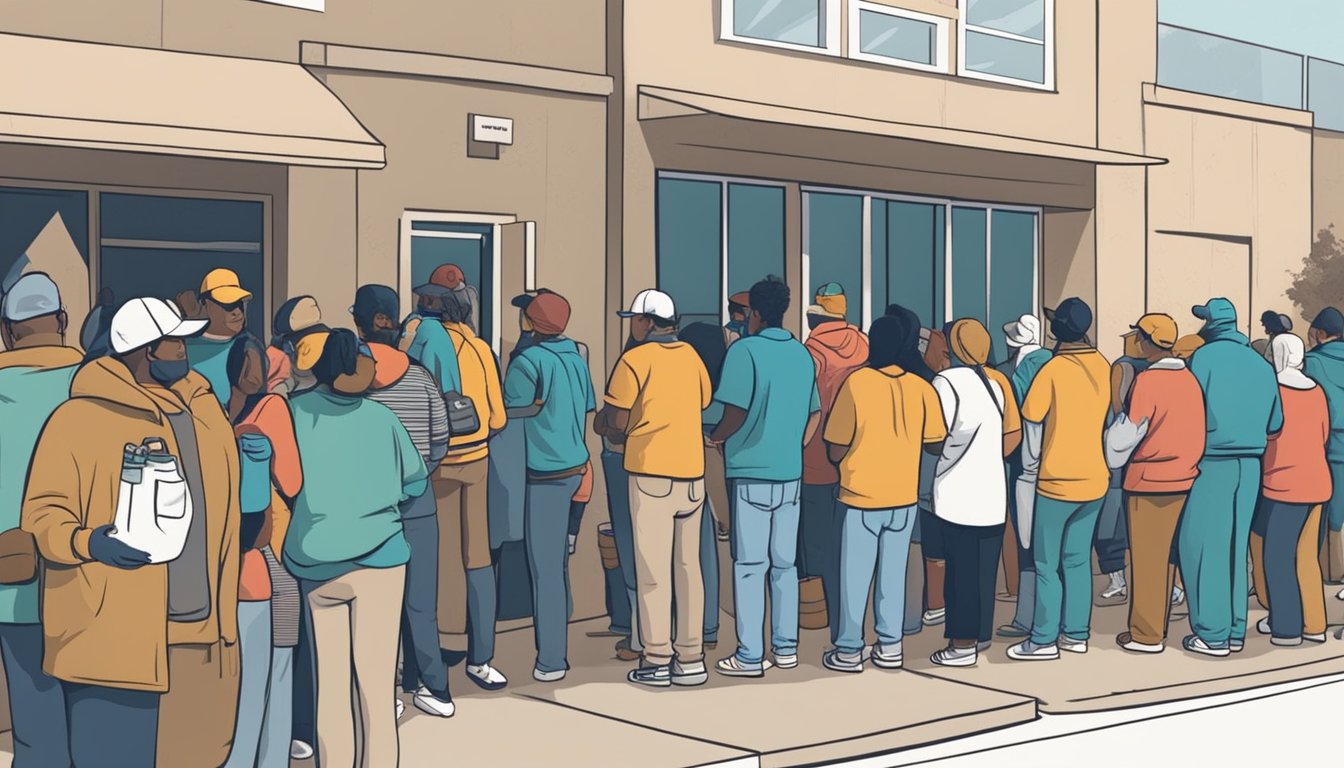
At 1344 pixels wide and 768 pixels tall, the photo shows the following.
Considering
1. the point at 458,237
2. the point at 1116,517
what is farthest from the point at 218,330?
the point at 1116,517

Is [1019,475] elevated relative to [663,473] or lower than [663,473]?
lower

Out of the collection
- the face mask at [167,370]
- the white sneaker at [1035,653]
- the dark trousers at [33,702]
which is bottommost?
the white sneaker at [1035,653]

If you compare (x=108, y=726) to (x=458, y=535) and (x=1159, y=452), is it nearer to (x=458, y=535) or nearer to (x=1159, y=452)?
(x=458, y=535)

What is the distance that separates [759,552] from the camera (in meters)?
9.41

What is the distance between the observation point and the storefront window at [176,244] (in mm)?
10250

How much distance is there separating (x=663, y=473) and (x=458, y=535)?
1226 millimetres

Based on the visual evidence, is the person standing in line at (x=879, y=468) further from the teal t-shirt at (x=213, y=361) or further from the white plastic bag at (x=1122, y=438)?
the teal t-shirt at (x=213, y=361)

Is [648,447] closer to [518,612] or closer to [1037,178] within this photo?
[518,612]

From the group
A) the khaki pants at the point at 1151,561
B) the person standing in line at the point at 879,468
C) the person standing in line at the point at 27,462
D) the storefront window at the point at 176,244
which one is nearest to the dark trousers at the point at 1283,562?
the khaki pants at the point at 1151,561

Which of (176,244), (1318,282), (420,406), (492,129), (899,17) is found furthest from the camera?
(1318,282)

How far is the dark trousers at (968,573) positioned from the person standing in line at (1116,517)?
2479mm

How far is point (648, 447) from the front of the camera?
9023 millimetres

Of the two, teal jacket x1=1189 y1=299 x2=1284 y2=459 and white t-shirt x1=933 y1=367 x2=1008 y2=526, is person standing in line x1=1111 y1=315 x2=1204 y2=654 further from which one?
white t-shirt x1=933 y1=367 x2=1008 y2=526

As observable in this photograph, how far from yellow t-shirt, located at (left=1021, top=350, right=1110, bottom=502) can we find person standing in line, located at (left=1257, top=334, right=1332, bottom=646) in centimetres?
147
